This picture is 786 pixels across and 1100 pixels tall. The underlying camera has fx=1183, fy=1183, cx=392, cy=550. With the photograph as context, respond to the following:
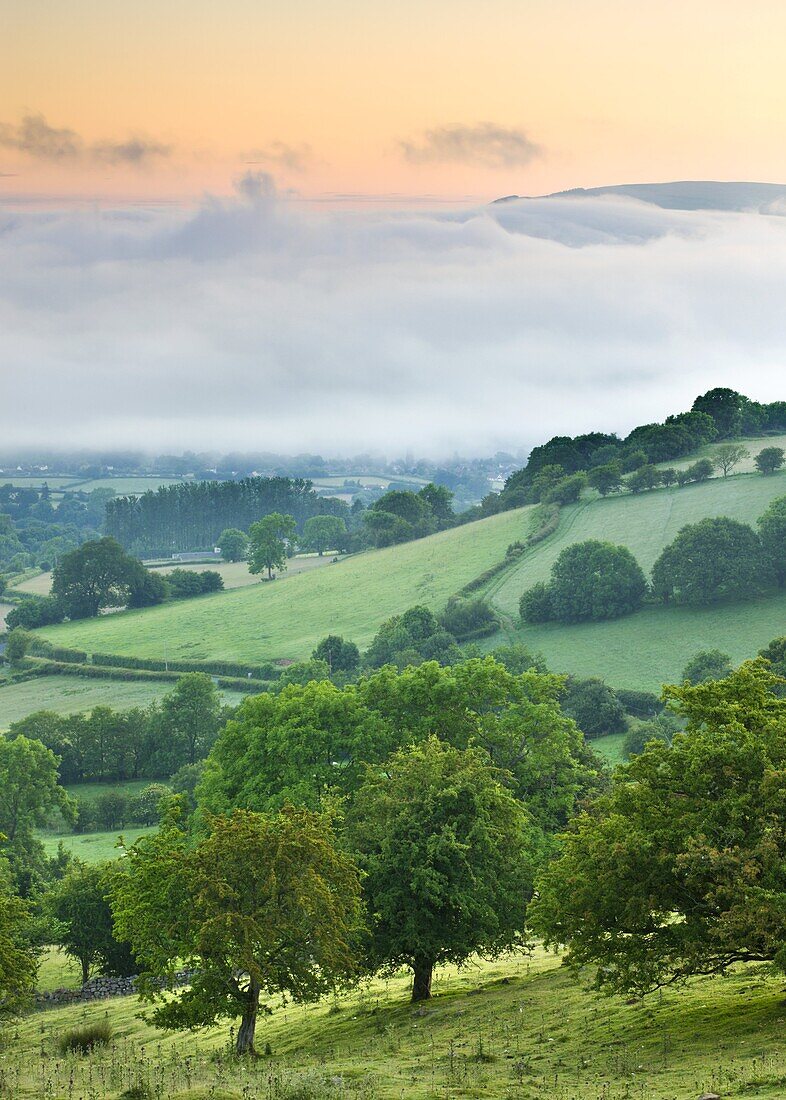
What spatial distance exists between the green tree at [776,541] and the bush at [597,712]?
114 feet

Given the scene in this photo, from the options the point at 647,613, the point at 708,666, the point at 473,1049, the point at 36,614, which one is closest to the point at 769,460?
the point at 647,613

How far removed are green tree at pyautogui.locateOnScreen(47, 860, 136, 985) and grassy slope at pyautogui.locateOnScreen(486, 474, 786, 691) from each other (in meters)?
69.4

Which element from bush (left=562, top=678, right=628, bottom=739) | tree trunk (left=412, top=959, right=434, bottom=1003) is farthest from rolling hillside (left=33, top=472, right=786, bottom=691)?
tree trunk (left=412, top=959, right=434, bottom=1003)

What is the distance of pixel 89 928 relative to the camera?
54.5 m

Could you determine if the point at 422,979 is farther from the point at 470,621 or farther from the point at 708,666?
the point at 470,621

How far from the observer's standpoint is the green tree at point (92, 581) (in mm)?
189000

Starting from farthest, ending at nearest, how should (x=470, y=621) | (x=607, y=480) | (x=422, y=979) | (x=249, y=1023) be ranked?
(x=607, y=480), (x=470, y=621), (x=422, y=979), (x=249, y=1023)

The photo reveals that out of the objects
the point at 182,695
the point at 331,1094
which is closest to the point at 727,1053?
the point at 331,1094

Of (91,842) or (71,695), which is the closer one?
(91,842)

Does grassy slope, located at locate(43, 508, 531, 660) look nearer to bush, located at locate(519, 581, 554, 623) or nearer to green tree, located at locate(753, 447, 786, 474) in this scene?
bush, located at locate(519, 581, 554, 623)

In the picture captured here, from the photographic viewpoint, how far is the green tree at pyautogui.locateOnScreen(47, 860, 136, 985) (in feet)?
178

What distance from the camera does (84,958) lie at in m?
55.1

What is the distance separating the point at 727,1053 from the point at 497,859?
13.5 meters

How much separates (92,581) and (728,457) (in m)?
101
